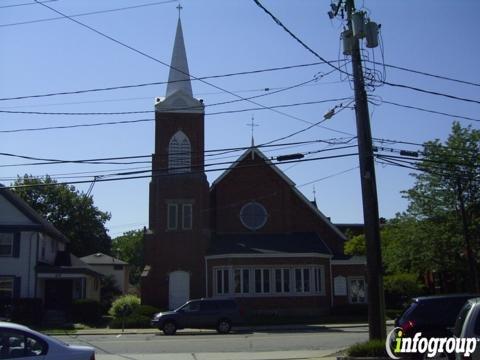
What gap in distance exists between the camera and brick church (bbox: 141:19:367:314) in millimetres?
38250

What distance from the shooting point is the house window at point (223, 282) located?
3822 centimetres

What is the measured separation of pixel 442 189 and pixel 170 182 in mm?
17245

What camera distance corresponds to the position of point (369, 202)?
1759 cm

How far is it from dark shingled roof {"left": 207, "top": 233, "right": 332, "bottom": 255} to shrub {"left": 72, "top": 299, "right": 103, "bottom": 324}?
788cm

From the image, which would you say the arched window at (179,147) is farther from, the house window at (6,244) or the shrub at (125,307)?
the house window at (6,244)

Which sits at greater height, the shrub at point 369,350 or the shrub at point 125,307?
the shrub at point 125,307

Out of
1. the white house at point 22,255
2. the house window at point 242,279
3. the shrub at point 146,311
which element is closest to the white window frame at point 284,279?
the house window at point 242,279

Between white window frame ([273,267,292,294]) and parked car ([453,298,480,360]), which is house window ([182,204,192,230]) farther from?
parked car ([453,298,480,360])

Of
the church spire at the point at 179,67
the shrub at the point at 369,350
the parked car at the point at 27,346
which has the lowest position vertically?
the shrub at the point at 369,350

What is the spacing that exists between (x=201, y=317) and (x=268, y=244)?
445 inches

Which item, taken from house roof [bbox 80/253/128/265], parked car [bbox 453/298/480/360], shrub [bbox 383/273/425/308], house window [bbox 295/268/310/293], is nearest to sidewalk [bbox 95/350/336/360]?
parked car [bbox 453/298/480/360]

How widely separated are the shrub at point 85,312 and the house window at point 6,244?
16.6 ft

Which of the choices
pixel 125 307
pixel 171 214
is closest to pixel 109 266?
pixel 171 214

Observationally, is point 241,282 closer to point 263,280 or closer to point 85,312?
point 263,280
